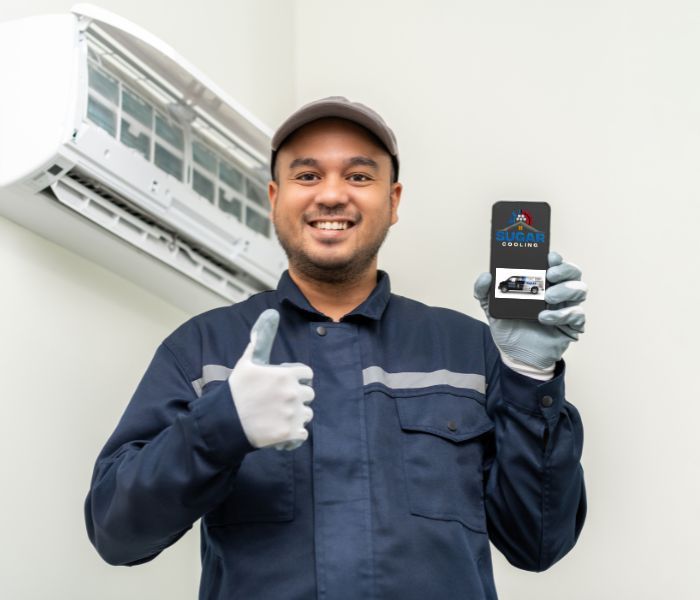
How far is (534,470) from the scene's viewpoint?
132cm

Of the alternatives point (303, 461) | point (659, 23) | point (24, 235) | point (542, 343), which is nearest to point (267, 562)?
point (303, 461)

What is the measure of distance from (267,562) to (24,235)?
27.9 inches

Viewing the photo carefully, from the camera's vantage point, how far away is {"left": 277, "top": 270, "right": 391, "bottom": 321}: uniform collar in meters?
1.42

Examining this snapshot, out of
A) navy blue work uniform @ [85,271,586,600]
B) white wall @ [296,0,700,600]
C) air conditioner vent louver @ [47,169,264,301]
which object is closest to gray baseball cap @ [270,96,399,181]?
navy blue work uniform @ [85,271,586,600]

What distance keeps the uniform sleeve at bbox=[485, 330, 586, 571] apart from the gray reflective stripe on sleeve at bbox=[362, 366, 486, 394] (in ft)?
0.13

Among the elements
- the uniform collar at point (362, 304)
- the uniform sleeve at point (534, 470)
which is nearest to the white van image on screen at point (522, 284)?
the uniform sleeve at point (534, 470)

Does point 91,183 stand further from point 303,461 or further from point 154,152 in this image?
point 303,461

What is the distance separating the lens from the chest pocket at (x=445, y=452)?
1.30 metres

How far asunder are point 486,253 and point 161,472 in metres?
1.07

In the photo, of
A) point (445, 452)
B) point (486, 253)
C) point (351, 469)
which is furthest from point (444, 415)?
point (486, 253)

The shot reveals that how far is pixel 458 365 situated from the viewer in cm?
142

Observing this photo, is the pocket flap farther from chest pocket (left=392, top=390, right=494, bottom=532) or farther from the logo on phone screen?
the logo on phone screen

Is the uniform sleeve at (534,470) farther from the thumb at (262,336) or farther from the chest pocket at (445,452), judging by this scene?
the thumb at (262,336)

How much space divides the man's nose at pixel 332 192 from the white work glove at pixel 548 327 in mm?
243
